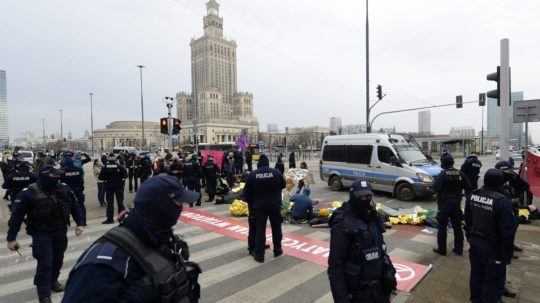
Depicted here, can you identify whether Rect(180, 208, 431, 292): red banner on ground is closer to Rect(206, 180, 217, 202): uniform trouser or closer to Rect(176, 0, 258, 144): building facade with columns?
Rect(206, 180, 217, 202): uniform trouser

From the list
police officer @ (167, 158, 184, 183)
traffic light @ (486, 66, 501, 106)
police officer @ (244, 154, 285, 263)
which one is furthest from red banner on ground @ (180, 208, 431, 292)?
traffic light @ (486, 66, 501, 106)

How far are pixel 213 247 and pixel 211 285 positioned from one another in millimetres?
1883

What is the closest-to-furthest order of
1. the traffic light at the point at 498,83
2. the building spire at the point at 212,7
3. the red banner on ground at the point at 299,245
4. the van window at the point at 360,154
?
the red banner on ground at the point at 299,245
the traffic light at the point at 498,83
the van window at the point at 360,154
the building spire at the point at 212,7

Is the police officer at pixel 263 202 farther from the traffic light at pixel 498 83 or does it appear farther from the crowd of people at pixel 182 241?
the traffic light at pixel 498 83

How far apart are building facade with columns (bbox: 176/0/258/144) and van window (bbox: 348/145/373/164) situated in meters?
99.6

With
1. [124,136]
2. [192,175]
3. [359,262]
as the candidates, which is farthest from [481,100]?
[124,136]

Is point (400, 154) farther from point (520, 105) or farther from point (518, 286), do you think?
point (518, 286)

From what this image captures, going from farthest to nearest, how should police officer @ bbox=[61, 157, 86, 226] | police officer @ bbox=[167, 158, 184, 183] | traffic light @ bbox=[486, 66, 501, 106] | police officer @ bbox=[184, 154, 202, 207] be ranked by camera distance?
police officer @ bbox=[184, 154, 202, 207] → police officer @ bbox=[167, 158, 184, 183] → police officer @ bbox=[61, 157, 86, 226] → traffic light @ bbox=[486, 66, 501, 106]

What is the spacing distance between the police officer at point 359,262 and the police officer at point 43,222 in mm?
3806

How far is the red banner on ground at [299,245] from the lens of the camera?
508cm

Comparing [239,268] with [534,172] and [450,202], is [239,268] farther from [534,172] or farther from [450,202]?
[534,172]

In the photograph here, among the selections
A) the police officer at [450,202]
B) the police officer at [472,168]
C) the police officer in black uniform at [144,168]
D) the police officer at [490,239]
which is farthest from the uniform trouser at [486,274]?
the police officer in black uniform at [144,168]

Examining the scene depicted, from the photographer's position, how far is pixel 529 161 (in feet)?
30.0

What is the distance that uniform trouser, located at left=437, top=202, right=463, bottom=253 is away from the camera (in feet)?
19.4
